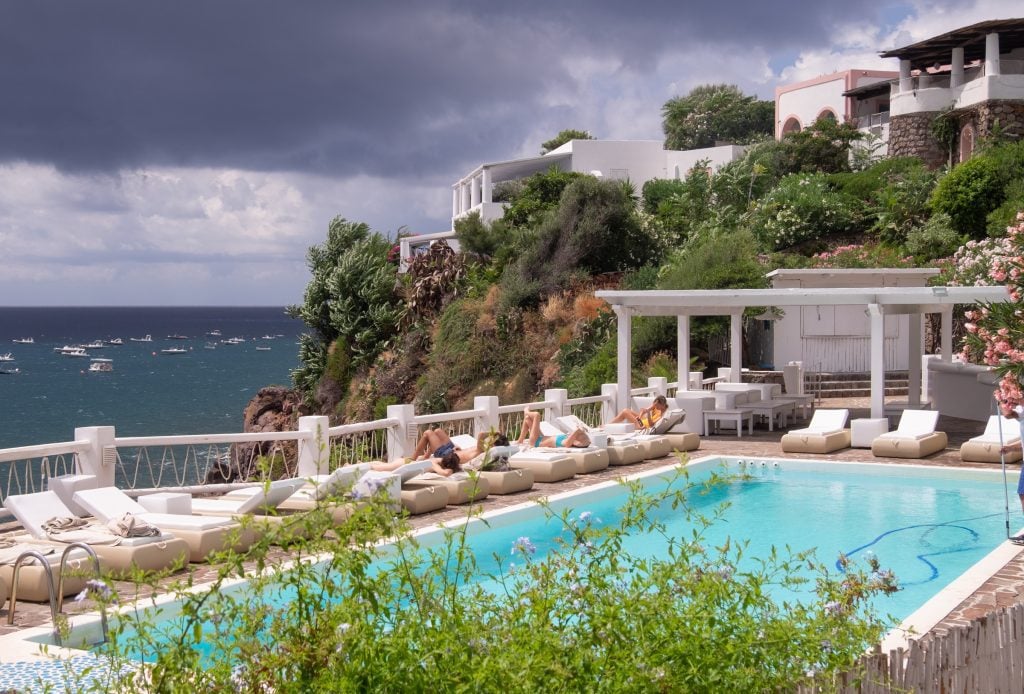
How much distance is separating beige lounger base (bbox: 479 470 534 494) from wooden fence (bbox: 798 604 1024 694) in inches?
292

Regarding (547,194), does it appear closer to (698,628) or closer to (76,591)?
(76,591)

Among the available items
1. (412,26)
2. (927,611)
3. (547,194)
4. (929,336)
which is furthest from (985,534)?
(547,194)

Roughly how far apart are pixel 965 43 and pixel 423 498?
1369 inches

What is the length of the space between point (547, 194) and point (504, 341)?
9255 millimetres

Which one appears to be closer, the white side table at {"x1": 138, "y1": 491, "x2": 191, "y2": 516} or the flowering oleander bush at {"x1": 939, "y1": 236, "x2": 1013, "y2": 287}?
the white side table at {"x1": 138, "y1": 491, "x2": 191, "y2": 516}

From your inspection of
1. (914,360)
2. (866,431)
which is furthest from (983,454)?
(914,360)

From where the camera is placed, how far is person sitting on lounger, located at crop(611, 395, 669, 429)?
1554cm

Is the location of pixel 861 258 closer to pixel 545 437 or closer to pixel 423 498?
pixel 545 437

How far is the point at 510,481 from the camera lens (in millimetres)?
11656

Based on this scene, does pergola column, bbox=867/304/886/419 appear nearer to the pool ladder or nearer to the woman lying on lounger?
the woman lying on lounger

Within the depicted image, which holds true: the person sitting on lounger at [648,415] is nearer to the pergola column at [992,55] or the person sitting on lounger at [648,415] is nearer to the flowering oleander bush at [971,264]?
the flowering oleander bush at [971,264]

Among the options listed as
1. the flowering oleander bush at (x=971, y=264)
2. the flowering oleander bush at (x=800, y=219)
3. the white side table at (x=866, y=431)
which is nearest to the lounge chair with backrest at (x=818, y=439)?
the white side table at (x=866, y=431)

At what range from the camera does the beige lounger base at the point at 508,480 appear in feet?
37.9

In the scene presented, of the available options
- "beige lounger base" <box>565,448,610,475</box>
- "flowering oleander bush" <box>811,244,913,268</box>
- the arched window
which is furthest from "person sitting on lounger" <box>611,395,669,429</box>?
the arched window
